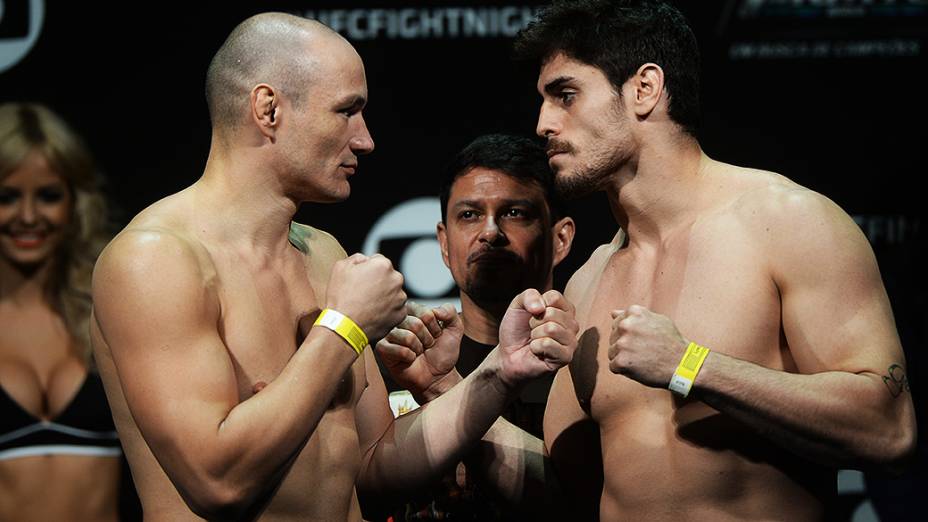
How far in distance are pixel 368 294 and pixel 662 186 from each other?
27.2 inches

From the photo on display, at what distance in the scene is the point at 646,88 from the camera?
7.38ft

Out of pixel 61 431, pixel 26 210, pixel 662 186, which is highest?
pixel 662 186

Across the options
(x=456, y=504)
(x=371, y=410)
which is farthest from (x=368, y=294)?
(x=456, y=504)

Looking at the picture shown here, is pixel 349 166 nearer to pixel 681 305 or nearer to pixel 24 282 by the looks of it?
pixel 681 305

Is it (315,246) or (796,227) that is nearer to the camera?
(796,227)

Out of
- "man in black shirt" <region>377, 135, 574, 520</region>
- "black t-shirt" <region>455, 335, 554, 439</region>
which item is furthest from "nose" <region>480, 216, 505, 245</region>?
"black t-shirt" <region>455, 335, 554, 439</region>

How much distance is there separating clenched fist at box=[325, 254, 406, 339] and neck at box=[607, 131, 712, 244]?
1.91 feet

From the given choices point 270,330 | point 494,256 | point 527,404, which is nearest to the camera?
point 270,330

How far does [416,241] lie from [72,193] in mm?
1103

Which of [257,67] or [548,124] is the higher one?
[257,67]

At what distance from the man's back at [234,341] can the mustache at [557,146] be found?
62cm

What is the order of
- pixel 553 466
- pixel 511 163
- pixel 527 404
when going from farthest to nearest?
pixel 511 163, pixel 527 404, pixel 553 466

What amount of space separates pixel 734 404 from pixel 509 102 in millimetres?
1764

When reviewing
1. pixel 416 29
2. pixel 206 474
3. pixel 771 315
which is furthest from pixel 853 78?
pixel 206 474
